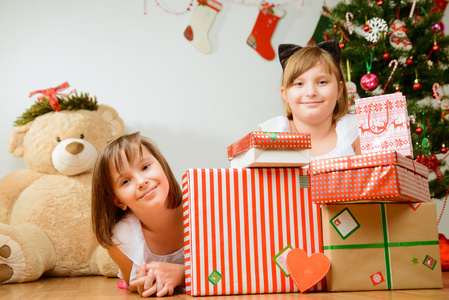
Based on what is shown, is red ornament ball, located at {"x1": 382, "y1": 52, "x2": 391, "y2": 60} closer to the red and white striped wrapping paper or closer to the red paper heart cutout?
the red and white striped wrapping paper

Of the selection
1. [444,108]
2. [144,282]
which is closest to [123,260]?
[144,282]

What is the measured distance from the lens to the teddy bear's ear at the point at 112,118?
2.03m

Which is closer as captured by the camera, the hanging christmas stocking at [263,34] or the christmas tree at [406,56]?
the christmas tree at [406,56]

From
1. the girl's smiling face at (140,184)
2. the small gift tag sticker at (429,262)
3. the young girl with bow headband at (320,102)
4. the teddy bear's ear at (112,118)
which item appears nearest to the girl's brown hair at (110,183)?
the girl's smiling face at (140,184)

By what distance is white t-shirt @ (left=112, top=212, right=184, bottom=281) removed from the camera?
4.00 ft

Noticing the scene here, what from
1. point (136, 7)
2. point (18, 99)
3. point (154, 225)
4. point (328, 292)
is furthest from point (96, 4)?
point (328, 292)

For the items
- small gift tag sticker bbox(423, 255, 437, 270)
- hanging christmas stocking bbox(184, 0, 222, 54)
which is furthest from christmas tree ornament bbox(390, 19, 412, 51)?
small gift tag sticker bbox(423, 255, 437, 270)

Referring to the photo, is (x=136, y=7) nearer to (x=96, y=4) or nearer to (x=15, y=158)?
(x=96, y=4)

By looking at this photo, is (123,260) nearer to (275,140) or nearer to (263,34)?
(275,140)

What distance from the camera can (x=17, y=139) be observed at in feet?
6.38

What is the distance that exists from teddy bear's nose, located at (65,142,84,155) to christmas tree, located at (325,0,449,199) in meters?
1.14

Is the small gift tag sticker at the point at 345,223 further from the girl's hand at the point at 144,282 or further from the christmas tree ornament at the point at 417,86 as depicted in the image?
the christmas tree ornament at the point at 417,86

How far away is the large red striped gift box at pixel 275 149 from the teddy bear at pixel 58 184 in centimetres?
91

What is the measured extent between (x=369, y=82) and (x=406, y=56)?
24 cm
